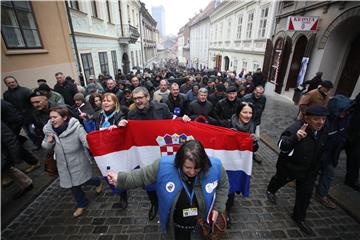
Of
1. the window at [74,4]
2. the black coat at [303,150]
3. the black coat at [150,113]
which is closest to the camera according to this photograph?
the black coat at [303,150]

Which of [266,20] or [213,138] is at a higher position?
[266,20]

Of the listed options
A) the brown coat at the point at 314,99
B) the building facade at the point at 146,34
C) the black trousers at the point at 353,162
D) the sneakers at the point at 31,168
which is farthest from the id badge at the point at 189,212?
the building facade at the point at 146,34

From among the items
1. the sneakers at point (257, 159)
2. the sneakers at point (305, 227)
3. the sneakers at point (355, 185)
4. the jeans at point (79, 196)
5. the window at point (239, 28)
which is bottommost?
the sneakers at point (257, 159)

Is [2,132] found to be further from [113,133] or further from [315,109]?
[315,109]

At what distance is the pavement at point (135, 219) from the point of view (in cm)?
309

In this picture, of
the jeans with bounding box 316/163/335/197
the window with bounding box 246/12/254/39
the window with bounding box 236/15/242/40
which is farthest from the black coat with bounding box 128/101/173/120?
the window with bounding box 236/15/242/40

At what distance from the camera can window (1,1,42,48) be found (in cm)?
638

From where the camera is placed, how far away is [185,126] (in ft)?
9.89

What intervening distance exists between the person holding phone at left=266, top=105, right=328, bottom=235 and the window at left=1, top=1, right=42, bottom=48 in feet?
28.9

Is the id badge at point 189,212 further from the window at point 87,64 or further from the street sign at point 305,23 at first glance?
the window at point 87,64

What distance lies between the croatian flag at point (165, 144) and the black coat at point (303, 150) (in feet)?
1.92

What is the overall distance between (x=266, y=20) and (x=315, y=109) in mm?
15176

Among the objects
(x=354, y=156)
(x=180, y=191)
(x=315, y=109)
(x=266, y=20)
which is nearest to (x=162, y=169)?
(x=180, y=191)

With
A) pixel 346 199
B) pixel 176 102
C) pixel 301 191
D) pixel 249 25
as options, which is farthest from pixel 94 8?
pixel 346 199
